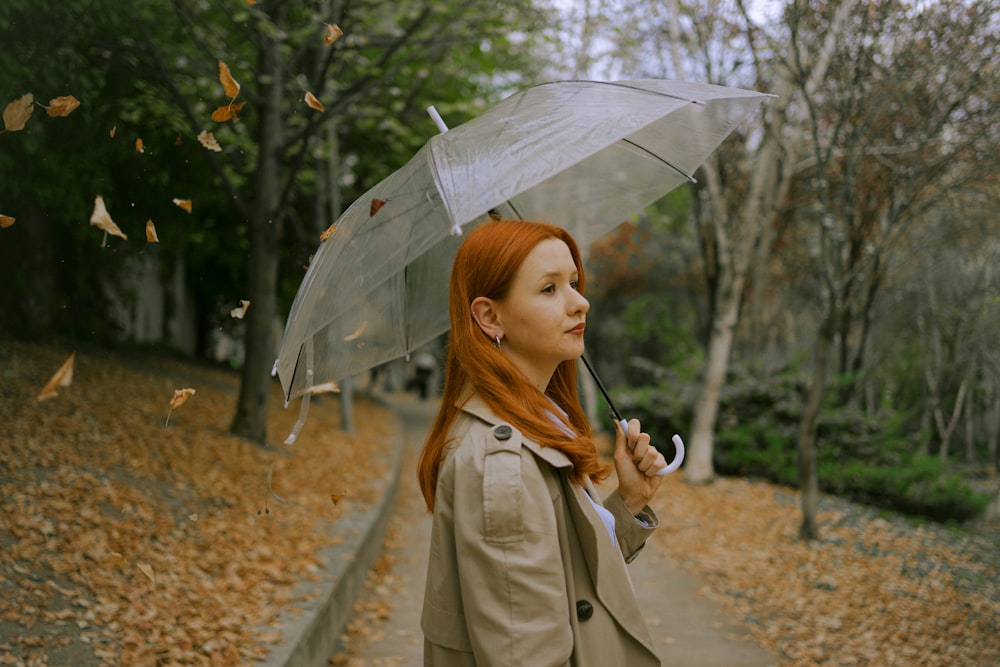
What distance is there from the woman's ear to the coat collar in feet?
0.58

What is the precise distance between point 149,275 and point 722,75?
1134 cm

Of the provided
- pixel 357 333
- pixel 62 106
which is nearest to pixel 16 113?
pixel 62 106

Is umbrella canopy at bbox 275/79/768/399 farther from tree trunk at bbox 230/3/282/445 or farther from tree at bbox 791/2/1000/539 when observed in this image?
tree trunk at bbox 230/3/282/445

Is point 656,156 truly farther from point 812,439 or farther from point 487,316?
point 812,439

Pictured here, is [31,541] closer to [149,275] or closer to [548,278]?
[548,278]

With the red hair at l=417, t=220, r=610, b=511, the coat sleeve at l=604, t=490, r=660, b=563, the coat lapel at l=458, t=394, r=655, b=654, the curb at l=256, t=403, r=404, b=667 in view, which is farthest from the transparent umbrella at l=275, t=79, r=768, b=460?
the curb at l=256, t=403, r=404, b=667

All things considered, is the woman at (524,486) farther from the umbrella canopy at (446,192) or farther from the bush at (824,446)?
the bush at (824,446)

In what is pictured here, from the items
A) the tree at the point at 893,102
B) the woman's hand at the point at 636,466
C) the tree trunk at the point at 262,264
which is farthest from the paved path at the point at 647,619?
the woman's hand at the point at 636,466

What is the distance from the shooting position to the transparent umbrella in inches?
91.4

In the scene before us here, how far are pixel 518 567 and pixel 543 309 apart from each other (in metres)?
0.70

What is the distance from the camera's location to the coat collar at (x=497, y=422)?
1966mm

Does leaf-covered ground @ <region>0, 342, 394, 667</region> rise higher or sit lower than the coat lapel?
lower

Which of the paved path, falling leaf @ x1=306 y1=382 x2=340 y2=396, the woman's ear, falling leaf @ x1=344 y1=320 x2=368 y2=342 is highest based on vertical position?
the woman's ear

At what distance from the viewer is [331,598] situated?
16.4 feet
